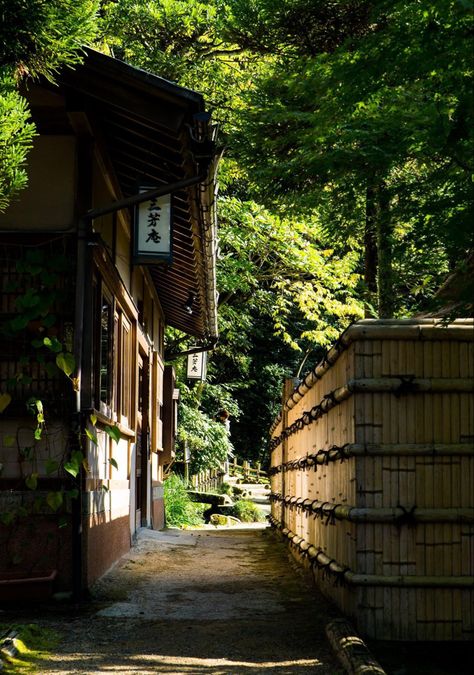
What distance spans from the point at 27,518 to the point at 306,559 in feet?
12.0

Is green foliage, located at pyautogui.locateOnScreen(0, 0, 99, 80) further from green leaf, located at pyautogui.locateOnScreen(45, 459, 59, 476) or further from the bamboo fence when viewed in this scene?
green leaf, located at pyautogui.locateOnScreen(45, 459, 59, 476)

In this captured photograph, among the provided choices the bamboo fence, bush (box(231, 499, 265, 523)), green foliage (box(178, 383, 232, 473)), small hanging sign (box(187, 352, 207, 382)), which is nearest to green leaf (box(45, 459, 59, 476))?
the bamboo fence

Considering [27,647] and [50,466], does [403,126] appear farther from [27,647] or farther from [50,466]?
[27,647]

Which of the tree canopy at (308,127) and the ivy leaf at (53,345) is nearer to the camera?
the tree canopy at (308,127)

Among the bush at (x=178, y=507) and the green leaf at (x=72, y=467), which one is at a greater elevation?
the green leaf at (x=72, y=467)

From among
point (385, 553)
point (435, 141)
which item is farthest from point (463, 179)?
point (385, 553)

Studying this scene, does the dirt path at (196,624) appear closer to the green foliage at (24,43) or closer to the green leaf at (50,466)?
the green leaf at (50,466)

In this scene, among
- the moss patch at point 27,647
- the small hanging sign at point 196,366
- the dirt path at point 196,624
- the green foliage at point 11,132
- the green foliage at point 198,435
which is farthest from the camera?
the green foliage at point 198,435

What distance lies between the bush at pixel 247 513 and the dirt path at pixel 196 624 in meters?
14.7

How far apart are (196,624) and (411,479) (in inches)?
83.4

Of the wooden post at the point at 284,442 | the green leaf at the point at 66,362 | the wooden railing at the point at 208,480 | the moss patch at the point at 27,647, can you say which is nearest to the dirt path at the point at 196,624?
the moss patch at the point at 27,647

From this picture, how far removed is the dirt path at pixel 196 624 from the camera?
5301 millimetres

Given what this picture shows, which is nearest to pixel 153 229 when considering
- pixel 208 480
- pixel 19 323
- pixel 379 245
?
pixel 19 323

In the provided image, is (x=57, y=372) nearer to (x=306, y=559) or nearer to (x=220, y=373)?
(x=306, y=559)
